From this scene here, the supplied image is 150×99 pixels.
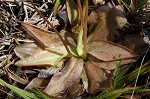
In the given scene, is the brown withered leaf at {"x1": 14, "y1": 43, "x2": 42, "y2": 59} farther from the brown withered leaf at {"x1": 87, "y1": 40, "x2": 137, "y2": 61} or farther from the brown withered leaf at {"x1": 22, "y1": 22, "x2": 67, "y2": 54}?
the brown withered leaf at {"x1": 87, "y1": 40, "x2": 137, "y2": 61}

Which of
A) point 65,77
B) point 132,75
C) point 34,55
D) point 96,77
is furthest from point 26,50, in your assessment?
point 132,75

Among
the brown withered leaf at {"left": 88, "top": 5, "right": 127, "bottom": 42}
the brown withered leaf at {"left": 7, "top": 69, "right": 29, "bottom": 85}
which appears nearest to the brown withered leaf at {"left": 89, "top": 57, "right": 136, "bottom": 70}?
the brown withered leaf at {"left": 88, "top": 5, "right": 127, "bottom": 42}

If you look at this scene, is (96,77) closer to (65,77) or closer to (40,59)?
(65,77)

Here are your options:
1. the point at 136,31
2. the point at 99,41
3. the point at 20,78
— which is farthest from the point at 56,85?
the point at 136,31

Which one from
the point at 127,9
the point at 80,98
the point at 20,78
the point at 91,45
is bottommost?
the point at 80,98

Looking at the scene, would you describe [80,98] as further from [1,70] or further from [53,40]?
[1,70]

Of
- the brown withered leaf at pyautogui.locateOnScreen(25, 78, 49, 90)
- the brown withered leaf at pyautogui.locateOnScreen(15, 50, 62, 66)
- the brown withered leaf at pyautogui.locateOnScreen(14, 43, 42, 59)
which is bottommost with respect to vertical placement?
the brown withered leaf at pyautogui.locateOnScreen(25, 78, 49, 90)
